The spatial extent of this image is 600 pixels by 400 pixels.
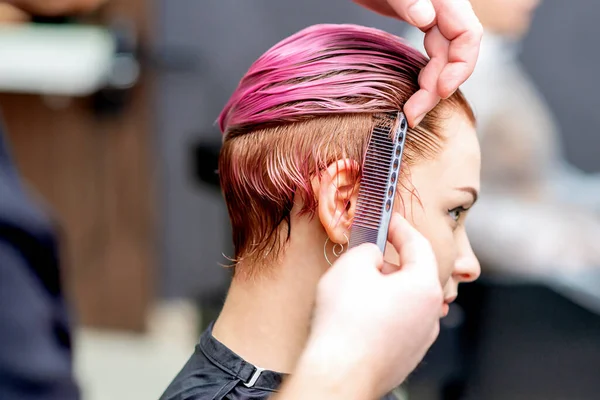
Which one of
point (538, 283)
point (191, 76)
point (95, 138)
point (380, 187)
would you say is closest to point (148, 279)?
point (95, 138)

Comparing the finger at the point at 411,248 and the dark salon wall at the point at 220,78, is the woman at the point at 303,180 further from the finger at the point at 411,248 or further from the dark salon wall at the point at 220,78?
the dark salon wall at the point at 220,78

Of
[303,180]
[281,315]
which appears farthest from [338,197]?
[281,315]

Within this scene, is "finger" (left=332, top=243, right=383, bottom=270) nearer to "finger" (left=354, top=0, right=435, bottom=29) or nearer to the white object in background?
"finger" (left=354, top=0, right=435, bottom=29)

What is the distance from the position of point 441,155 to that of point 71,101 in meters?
2.13

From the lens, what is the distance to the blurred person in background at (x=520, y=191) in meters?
2.07

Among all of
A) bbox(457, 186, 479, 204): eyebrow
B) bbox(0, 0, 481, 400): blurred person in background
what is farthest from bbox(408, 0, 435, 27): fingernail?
bbox(0, 0, 481, 400): blurred person in background

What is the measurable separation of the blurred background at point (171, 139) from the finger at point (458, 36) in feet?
4.73

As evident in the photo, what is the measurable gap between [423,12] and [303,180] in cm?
21

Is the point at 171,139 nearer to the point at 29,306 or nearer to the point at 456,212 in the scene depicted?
the point at 456,212

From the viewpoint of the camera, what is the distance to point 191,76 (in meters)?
2.73

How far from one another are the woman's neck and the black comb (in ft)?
0.35

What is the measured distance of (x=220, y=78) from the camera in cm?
273

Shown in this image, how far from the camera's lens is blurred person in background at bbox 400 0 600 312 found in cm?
207

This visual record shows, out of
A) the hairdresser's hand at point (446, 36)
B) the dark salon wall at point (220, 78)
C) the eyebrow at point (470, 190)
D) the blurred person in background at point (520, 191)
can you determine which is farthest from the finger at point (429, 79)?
the dark salon wall at point (220, 78)
